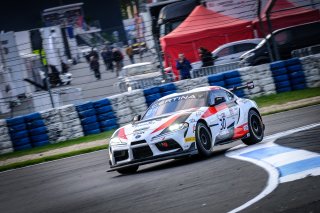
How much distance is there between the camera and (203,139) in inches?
433

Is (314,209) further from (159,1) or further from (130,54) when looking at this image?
(159,1)

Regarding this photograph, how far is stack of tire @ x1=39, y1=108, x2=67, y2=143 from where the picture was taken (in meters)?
18.3

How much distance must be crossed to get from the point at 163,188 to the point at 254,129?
439 centimetres

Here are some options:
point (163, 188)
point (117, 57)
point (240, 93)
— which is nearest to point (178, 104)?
point (163, 188)

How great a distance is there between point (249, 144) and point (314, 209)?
647cm

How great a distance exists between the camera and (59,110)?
18.4 m

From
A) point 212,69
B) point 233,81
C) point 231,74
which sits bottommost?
point 233,81

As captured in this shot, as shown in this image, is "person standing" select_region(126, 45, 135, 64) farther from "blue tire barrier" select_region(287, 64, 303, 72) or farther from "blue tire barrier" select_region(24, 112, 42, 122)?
"blue tire barrier" select_region(24, 112, 42, 122)

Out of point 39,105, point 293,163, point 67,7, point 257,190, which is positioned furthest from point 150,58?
point 67,7

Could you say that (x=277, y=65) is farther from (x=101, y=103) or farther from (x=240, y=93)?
(x=101, y=103)

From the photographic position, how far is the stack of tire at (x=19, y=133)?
A: 709 inches

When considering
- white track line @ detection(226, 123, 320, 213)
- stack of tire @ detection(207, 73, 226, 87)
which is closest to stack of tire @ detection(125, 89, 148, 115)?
stack of tire @ detection(207, 73, 226, 87)

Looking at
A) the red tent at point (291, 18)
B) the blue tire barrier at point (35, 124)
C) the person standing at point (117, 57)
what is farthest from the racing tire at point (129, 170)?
the red tent at point (291, 18)

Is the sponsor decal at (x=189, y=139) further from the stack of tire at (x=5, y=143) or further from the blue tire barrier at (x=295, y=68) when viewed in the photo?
the blue tire barrier at (x=295, y=68)
